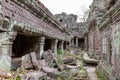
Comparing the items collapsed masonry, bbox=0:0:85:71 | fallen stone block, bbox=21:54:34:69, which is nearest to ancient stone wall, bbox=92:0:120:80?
collapsed masonry, bbox=0:0:85:71

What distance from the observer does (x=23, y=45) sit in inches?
272

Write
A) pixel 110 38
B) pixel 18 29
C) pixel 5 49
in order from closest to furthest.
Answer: pixel 5 49 → pixel 18 29 → pixel 110 38

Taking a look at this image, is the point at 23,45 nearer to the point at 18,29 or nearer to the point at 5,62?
the point at 18,29

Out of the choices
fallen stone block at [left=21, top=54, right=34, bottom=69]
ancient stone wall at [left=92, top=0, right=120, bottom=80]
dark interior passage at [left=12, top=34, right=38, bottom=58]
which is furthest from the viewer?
dark interior passage at [left=12, top=34, right=38, bottom=58]

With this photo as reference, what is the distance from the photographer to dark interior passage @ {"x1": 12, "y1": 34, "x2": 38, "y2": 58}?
6414 millimetres

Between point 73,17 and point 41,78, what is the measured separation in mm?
27148

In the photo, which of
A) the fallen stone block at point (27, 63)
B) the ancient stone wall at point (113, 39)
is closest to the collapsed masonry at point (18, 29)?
the fallen stone block at point (27, 63)

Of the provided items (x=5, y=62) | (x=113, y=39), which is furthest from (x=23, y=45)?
(x=113, y=39)

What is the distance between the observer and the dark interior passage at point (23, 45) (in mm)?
6414

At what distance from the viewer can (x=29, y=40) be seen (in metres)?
6.43

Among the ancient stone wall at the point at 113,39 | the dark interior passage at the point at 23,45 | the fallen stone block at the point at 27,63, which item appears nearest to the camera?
the ancient stone wall at the point at 113,39

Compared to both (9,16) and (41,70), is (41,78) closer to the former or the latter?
(41,70)

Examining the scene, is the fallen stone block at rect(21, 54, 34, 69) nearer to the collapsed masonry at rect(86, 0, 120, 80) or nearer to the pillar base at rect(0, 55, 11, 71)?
the pillar base at rect(0, 55, 11, 71)

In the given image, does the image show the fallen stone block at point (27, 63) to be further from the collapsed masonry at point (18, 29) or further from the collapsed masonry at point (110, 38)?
the collapsed masonry at point (110, 38)
